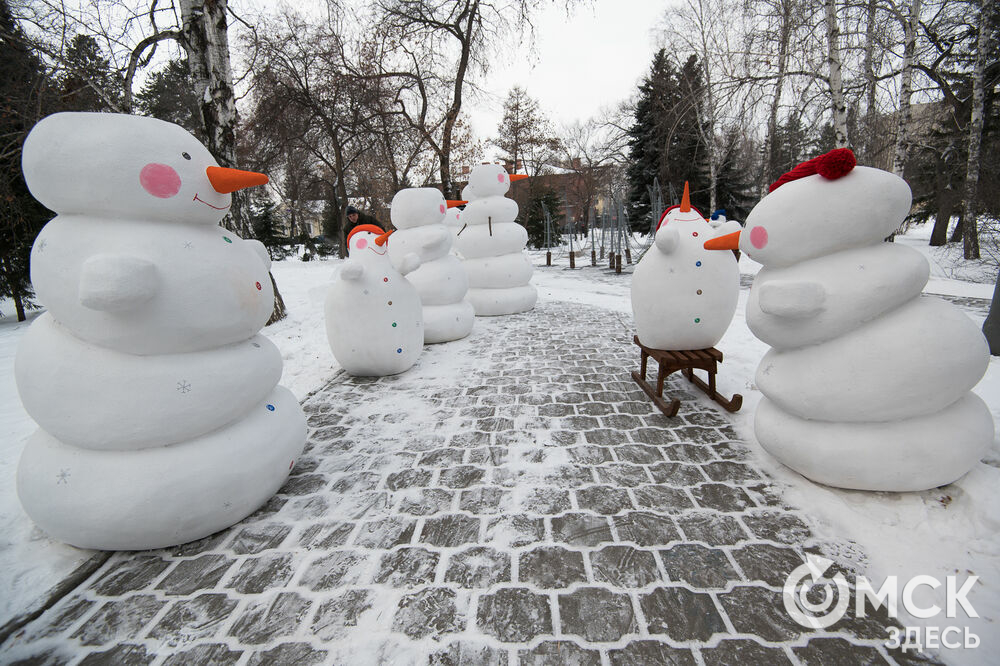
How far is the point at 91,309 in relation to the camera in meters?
2.02

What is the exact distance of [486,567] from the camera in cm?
207

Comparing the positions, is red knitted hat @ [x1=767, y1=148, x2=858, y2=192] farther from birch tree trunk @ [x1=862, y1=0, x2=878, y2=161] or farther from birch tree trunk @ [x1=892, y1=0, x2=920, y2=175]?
birch tree trunk @ [x1=862, y1=0, x2=878, y2=161]

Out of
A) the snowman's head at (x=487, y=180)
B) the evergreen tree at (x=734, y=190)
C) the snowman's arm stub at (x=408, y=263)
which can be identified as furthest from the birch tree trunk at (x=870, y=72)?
the snowman's arm stub at (x=408, y=263)

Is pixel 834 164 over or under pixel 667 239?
over

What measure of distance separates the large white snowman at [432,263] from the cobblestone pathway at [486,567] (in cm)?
283

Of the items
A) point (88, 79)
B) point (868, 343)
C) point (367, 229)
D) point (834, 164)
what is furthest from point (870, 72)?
point (88, 79)

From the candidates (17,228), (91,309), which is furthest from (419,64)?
(91,309)

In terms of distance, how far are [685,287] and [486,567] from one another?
2850 millimetres

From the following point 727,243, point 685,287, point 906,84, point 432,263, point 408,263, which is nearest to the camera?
point 727,243

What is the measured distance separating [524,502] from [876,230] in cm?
253

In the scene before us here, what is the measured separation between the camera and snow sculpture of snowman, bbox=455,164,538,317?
24.9 ft

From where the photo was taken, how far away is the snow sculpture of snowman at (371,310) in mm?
4500

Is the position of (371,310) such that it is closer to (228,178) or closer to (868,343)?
(228,178)

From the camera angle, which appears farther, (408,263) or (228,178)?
(408,263)
